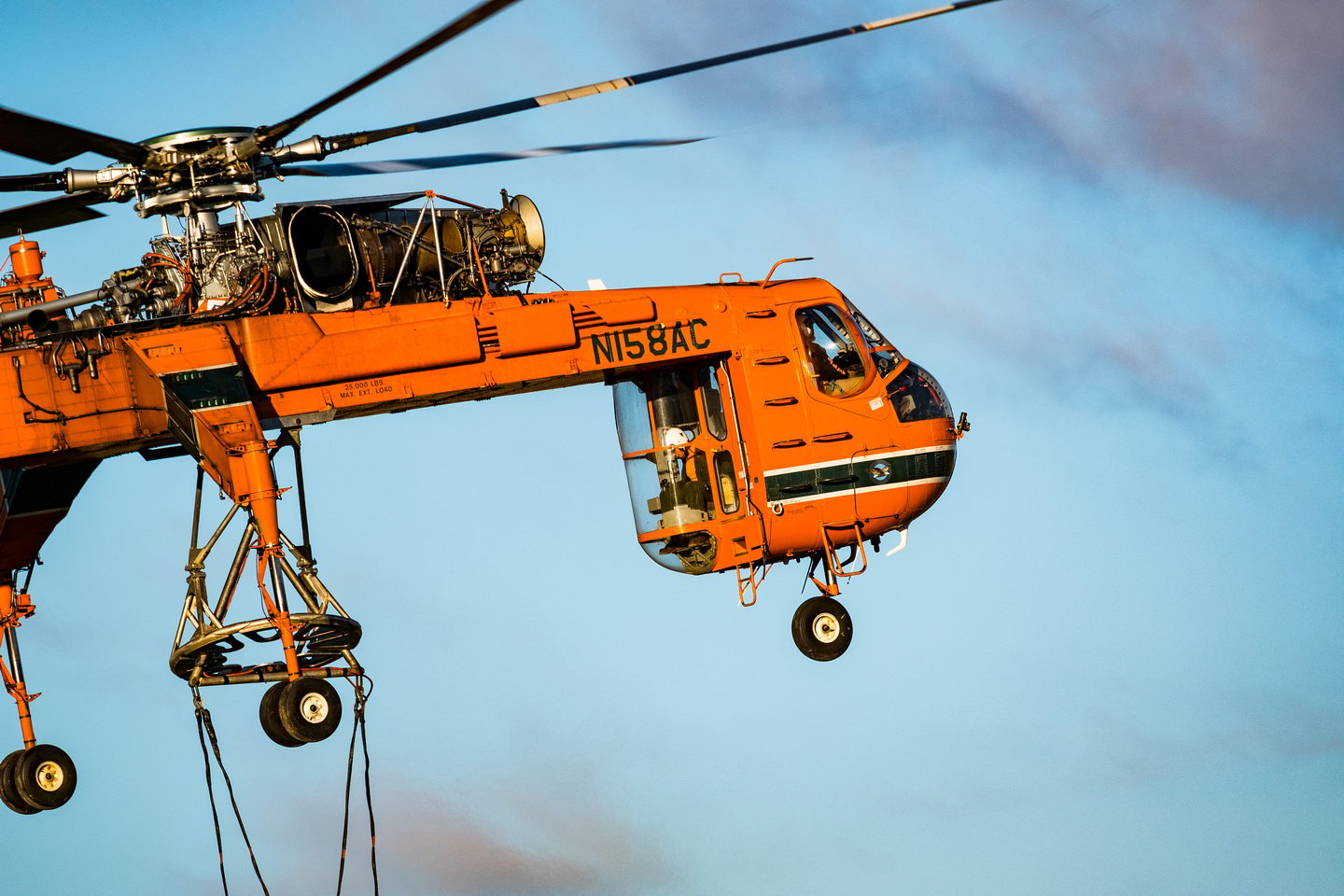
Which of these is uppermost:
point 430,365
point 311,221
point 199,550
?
point 311,221

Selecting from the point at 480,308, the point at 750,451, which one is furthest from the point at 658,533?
the point at 480,308

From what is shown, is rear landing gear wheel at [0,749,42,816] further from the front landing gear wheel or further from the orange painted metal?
the front landing gear wheel

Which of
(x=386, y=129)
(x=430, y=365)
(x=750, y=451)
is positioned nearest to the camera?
(x=386, y=129)

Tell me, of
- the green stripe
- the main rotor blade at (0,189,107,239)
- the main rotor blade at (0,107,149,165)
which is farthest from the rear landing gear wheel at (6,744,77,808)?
the green stripe

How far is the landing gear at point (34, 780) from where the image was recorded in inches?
1095

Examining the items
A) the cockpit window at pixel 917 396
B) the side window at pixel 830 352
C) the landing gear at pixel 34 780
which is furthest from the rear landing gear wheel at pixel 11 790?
the cockpit window at pixel 917 396

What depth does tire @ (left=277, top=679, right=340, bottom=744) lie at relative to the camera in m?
26.0

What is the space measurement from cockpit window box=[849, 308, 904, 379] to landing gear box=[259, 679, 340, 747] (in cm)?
971

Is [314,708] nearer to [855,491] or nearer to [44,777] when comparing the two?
[44,777]

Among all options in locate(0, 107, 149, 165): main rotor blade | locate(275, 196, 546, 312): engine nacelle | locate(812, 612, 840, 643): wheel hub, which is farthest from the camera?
locate(812, 612, 840, 643): wheel hub

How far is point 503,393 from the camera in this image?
29094mm

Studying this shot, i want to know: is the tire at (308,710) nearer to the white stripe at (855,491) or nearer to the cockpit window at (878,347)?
the white stripe at (855,491)

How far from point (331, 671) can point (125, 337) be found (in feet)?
16.2

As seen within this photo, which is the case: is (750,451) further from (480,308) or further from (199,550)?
(199,550)
